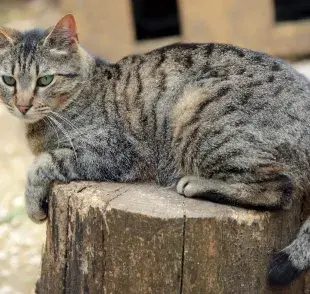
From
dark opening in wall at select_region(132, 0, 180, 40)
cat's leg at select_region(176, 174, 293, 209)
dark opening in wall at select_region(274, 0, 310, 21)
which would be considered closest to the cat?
cat's leg at select_region(176, 174, 293, 209)

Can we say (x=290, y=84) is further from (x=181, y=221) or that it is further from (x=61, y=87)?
(x=61, y=87)

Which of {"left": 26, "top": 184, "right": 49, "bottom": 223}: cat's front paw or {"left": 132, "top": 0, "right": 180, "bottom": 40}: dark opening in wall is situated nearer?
{"left": 26, "top": 184, "right": 49, "bottom": 223}: cat's front paw

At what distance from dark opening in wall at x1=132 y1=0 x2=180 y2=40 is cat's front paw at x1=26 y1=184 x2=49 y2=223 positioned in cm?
412

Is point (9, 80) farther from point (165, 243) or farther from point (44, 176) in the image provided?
point (165, 243)

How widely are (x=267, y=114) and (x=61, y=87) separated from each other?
95 centimetres

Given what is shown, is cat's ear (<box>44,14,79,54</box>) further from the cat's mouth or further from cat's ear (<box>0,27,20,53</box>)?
the cat's mouth

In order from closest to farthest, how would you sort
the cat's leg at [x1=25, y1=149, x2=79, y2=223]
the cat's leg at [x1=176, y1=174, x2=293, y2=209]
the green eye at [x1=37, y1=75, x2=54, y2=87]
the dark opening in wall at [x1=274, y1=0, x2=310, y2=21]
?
the cat's leg at [x1=176, y1=174, x2=293, y2=209], the cat's leg at [x1=25, y1=149, x2=79, y2=223], the green eye at [x1=37, y1=75, x2=54, y2=87], the dark opening in wall at [x1=274, y1=0, x2=310, y2=21]

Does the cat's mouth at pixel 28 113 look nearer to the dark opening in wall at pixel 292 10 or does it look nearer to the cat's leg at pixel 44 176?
the cat's leg at pixel 44 176

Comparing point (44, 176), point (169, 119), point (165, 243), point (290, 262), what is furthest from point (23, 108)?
point (290, 262)

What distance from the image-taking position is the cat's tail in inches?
110

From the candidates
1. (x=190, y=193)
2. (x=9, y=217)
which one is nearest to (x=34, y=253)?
(x=9, y=217)

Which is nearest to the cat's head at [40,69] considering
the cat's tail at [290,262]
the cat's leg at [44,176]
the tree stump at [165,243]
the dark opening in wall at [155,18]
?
the cat's leg at [44,176]

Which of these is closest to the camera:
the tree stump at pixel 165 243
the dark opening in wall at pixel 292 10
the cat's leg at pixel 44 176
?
the tree stump at pixel 165 243

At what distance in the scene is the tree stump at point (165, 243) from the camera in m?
2.73
